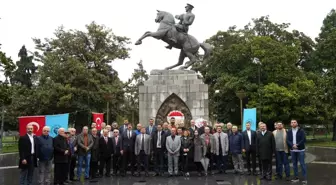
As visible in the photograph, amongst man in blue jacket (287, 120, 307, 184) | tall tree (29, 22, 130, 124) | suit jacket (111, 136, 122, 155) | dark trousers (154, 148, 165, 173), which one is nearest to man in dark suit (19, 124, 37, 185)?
suit jacket (111, 136, 122, 155)

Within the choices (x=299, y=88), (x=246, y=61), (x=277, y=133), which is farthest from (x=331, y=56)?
(x=277, y=133)

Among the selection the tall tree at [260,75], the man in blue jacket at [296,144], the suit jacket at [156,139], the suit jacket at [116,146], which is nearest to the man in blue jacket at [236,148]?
the man in blue jacket at [296,144]

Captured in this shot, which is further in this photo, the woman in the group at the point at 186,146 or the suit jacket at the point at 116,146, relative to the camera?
the suit jacket at the point at 116,146

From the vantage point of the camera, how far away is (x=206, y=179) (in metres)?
10.4

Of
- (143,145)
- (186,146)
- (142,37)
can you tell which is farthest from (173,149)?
(142,37)

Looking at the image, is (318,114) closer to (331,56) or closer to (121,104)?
(331,56)

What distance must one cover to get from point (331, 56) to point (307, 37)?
6.02 meters

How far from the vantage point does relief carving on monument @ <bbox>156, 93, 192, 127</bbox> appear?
15344 mm

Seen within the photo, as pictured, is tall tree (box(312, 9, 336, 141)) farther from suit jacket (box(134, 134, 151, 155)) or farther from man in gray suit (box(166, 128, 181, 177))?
suit jacket (box(134, 134, 151, 155))

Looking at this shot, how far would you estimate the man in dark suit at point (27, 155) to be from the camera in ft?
28.1

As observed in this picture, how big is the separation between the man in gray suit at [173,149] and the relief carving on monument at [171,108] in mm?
4210

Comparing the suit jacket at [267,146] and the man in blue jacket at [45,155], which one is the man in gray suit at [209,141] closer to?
the suit jacket at [267,146]

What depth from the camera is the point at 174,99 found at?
1552 centimetres

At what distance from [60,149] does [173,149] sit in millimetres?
3344
